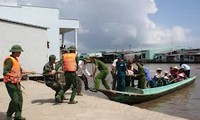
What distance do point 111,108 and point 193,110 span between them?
5.54 metres

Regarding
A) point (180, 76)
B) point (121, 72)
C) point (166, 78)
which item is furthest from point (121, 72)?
point (180, 76)

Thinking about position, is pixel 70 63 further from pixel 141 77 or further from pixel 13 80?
pixel 141 77

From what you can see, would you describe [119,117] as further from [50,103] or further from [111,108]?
[50,103]

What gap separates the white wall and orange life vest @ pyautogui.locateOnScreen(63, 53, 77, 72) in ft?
38.2

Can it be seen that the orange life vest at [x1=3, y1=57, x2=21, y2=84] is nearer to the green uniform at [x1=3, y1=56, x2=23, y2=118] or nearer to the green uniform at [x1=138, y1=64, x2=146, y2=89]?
the green uniform at [x1=3, y1=56, x2=23, y2=118]

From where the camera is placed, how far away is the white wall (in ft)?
68.0

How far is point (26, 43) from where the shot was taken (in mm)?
22359

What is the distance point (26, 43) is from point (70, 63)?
1317cm

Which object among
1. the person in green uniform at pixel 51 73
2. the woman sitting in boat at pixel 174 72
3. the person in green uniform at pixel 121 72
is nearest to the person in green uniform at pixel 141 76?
the person in green uniform at pixel 121 72

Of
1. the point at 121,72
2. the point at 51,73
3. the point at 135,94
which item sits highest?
the point at 51,73

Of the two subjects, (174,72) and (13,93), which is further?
(174,72)

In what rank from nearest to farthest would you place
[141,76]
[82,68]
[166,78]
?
[82,68]
[141,76]
[166,78]

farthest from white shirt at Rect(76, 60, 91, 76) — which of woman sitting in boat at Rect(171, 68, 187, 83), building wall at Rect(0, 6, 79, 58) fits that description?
building wall at Rect(0, 6, 79, 58)

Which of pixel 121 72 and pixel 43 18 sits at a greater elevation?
pixel 43 18
